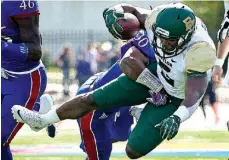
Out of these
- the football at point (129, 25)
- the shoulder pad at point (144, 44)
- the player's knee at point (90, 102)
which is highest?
the football at point (129, 25)

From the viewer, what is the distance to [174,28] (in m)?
5.70

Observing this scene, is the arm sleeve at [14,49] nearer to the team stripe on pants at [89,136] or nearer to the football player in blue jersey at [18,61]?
the football player in blue jersey at [18,61]

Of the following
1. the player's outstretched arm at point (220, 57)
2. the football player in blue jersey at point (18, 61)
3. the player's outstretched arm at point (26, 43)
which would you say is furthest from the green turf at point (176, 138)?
the player's outstretched arm at point (26, 43)

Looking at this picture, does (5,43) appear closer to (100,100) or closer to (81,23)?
(100,100)

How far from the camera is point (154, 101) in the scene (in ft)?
20.1

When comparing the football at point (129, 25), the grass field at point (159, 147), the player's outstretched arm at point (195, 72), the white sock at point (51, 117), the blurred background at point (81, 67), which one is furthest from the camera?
the blurred background at point (81, 67)

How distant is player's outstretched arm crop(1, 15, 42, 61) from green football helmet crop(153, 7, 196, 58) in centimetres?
126

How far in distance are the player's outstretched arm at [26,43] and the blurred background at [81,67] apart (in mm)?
2144

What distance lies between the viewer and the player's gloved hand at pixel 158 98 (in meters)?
6.12

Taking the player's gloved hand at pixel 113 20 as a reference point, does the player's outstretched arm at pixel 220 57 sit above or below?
below

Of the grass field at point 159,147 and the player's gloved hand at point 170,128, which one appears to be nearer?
the player's gloved hand at point 170,128

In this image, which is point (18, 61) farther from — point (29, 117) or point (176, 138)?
point (176, 138)

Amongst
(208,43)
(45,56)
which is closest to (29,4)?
(208,43)

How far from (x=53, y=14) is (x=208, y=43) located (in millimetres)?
16625
